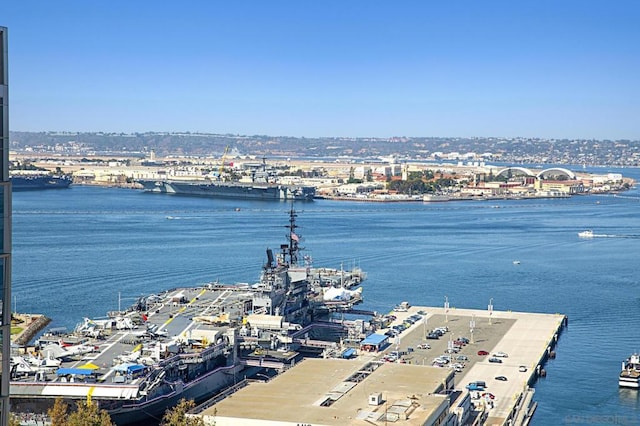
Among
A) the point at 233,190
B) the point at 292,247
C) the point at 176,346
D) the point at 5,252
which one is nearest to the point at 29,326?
the point at 292,247

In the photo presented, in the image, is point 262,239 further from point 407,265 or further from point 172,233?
point 407,265

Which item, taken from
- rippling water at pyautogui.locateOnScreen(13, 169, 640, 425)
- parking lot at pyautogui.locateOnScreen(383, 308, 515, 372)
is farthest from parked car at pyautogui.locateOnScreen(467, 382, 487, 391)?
rippling water at pyautogui.locateOnScreen(13, 169, 640, 425)

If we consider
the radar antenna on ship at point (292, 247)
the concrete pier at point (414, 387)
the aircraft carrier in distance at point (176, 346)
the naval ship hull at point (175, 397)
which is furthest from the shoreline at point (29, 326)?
the concrete pier at point (414, 387)

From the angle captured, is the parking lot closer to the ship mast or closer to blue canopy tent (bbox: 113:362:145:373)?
the ship mast

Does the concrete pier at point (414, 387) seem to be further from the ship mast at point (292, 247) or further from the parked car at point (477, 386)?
the ship mast at point (292, 247)

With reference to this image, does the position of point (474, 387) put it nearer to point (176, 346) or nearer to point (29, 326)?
point (176, 346)

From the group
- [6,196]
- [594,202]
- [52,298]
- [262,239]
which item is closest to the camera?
[6,196]

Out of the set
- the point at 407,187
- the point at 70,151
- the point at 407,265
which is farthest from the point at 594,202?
the point at 70,151

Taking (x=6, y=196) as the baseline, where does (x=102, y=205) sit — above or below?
below
